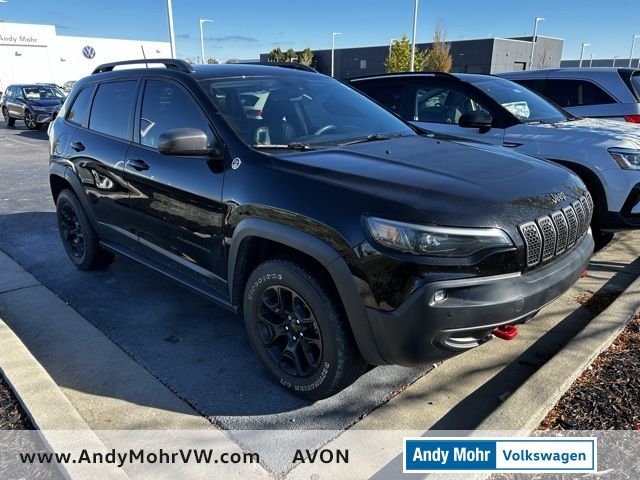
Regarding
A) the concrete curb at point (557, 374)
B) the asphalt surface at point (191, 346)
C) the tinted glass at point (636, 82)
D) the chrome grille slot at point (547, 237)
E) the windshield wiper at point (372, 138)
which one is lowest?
the asphalt surface at point (191, 346)

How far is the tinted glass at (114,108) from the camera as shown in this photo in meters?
3.80

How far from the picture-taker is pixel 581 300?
13.1ft

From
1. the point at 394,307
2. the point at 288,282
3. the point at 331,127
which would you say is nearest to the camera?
the point at 394,307

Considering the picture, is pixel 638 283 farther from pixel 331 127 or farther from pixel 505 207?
pixel 331 127

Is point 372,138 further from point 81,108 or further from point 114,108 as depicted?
point 81,108

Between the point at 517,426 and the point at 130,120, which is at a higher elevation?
the point at 130,120

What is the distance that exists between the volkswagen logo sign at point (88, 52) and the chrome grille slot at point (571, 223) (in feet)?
193

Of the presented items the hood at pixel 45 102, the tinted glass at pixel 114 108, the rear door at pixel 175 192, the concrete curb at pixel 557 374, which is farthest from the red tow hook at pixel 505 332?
the hood at pixel 45 102

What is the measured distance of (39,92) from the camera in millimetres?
19625

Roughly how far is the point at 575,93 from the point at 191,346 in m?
6.40

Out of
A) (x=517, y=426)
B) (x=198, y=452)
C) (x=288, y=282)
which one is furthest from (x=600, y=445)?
(x=198, y=452)

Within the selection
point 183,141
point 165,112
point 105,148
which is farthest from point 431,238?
point 105,148

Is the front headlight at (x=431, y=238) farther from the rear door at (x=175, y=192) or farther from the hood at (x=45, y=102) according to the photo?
the hood at (x=45, y=102)

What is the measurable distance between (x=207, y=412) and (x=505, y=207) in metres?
1.90
